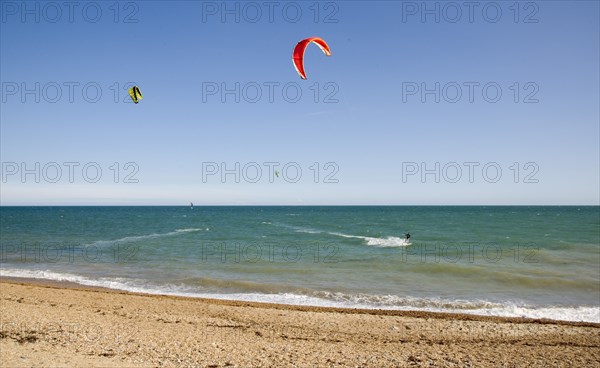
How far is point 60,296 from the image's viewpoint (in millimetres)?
14734

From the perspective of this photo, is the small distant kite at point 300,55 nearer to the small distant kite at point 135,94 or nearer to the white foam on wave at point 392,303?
the small distant kite at point 135,94

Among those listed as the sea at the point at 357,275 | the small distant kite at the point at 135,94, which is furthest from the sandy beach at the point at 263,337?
the small distant kite at the point at 135,94

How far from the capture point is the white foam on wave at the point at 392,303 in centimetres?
1359

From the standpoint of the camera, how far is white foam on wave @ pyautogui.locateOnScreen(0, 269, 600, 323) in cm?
1359

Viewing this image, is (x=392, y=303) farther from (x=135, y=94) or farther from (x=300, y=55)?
(x=135, y=94)

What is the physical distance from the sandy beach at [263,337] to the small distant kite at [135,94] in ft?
19.9

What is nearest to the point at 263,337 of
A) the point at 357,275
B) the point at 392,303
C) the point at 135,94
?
the point at 392,303

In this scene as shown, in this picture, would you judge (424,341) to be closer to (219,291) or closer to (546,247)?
(219,291)

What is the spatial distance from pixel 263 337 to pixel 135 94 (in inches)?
302

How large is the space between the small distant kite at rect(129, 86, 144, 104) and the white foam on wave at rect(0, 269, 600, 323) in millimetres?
7847

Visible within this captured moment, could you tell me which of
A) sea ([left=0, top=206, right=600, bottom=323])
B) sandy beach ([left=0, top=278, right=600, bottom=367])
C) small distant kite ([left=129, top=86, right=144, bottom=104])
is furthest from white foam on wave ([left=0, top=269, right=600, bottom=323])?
small distant kite ([left=129, top=86, right=144, bottom=104])

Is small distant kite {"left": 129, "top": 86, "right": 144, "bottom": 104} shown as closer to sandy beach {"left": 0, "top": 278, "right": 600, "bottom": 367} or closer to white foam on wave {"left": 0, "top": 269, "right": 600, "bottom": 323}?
sandy beach {"left": 0, "top": 278, "right": 600, "bottom": 367}

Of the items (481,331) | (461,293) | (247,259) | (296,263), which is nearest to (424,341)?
(481,331)

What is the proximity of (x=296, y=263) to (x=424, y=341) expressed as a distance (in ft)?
46.2
